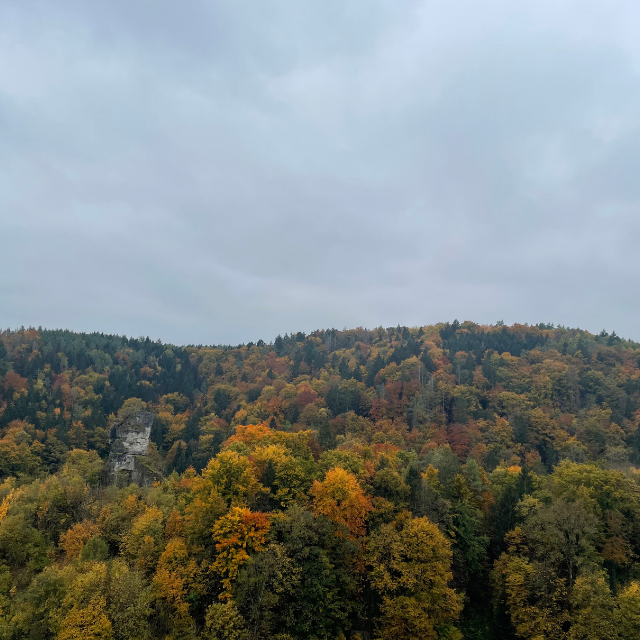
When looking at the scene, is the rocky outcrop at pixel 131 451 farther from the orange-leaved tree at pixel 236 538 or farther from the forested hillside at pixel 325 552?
the orange-leaved tree at pixel 236 538

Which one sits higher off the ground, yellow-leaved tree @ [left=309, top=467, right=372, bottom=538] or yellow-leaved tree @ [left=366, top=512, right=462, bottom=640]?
yellow-leaved tree @ [left=309, top=467, right=372, bottom=538]

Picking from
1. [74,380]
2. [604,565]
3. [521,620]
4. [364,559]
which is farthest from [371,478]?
[74,380]

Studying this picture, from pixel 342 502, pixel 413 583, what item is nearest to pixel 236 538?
pixel 342 502

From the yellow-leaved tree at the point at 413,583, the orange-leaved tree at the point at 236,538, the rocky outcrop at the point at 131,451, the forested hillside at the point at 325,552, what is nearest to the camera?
the forested hillside at the point at 325,552

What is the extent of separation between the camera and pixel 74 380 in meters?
175

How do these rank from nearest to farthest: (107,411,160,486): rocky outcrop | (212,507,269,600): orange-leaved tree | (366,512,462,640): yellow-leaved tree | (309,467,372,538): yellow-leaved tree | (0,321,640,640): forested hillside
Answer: (0,321,640,640): forested hillside < (366,512,462,640): yellow-leaved tree < (212,507,269,600): orange-leaved tree < (309,467,372,538): yellow-leaved tree < (107,411,160,486): rocky outcrop

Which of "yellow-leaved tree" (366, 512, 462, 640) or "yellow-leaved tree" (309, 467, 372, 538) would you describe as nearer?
"yellow-leaved tree" (366, 512, 462, 640)

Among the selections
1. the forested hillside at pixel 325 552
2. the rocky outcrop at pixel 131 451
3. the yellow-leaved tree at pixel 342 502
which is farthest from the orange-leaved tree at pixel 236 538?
the rocky outcrop at pixel 131 451

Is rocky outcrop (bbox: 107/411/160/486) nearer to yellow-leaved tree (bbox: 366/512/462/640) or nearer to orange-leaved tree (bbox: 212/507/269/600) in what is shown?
orange-leaved tree (bbox: 212/507/269/600)

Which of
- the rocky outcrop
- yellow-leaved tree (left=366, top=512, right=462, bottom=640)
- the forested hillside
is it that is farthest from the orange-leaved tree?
the rocky outcrop

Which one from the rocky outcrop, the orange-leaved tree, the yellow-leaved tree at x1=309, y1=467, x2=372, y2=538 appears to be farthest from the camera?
the rocky outcrop

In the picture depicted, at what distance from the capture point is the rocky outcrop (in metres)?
104

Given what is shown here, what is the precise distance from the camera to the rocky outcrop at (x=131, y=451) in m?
104

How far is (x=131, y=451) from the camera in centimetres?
11256
